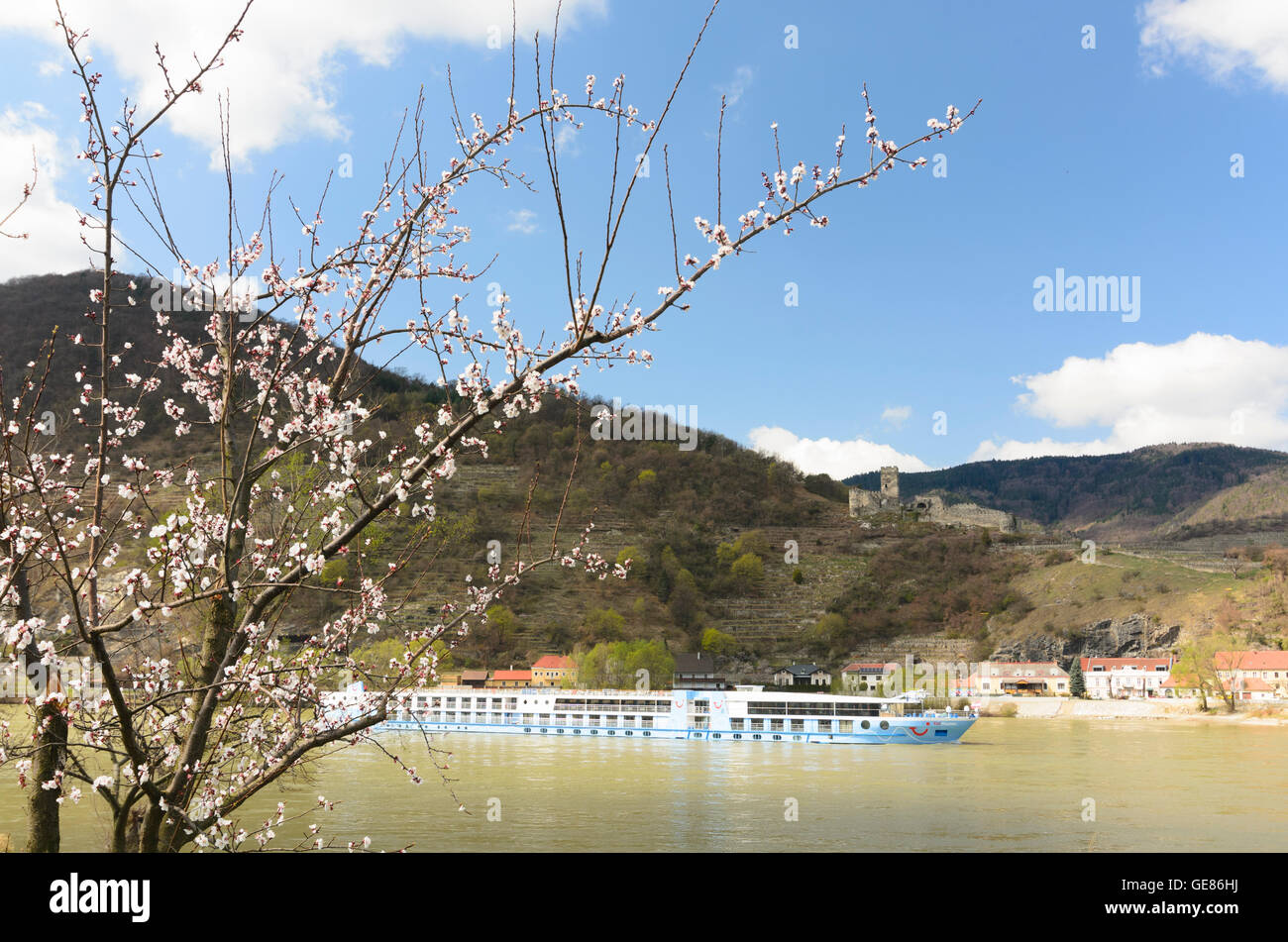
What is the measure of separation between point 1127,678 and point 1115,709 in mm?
9714

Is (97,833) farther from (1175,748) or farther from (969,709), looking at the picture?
(969,709)

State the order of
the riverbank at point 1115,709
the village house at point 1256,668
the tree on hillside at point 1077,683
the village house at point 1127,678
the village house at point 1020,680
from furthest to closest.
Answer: the village house at point 1020,680, the tree on hillside at point 1077,683, the village house at point 1127,678, the village house at point 1256,668, the riverbank at point 1115,709

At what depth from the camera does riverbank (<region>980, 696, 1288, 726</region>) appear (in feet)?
164

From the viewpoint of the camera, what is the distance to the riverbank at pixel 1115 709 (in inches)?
1969

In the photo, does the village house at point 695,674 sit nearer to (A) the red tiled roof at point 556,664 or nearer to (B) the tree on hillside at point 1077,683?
(A) the red tiled roof at point 556,664

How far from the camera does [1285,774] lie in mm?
24875

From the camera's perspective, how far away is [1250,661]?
2210 inches

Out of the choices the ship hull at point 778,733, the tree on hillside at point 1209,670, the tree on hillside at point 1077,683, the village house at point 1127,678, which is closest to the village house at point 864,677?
the tree on hillside at point 1077,683

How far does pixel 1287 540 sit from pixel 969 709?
2898 inches

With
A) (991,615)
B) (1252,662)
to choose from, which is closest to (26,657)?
(1252,662)

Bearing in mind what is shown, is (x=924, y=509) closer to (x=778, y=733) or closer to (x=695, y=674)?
(x=695, y=674)

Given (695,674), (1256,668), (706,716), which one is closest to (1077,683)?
(1256,668)

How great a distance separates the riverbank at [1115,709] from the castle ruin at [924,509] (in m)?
57.0

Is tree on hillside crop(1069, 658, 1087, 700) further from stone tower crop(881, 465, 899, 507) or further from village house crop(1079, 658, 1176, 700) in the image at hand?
stone tower crop(881, 465, 899, 507)
